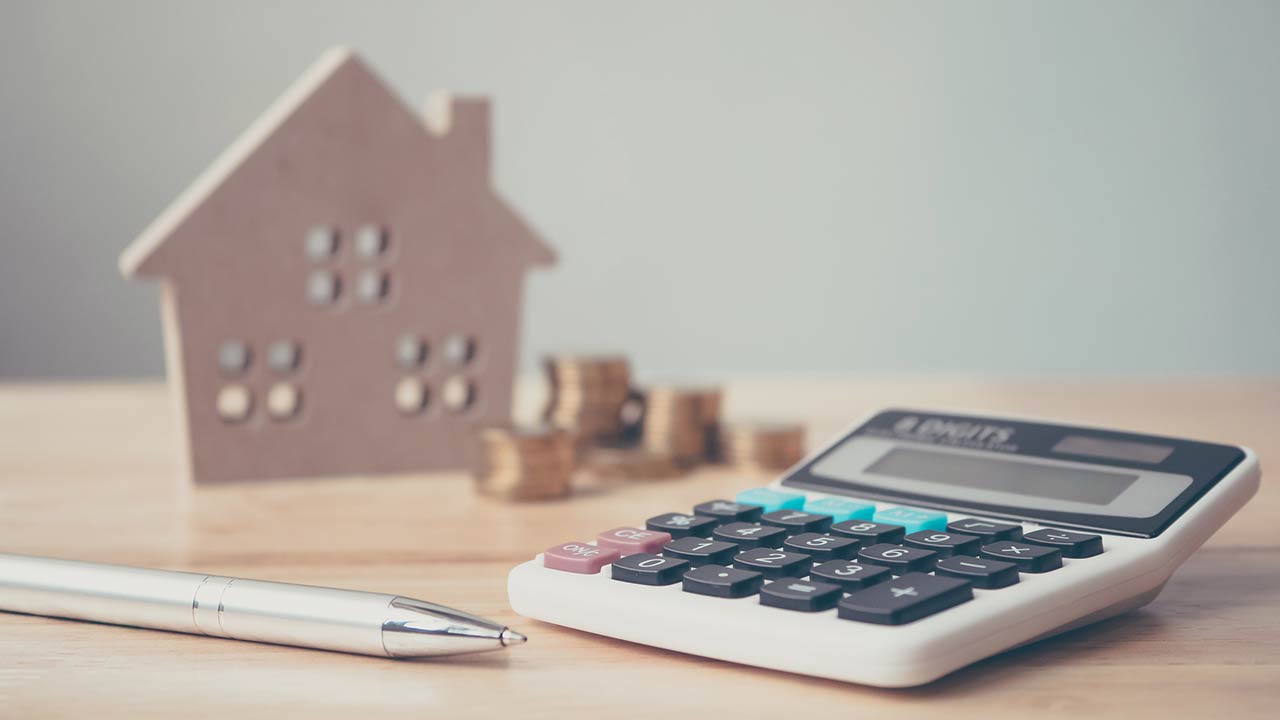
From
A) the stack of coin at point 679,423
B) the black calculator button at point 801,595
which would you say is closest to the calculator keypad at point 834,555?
the black calculator button at point 801,595

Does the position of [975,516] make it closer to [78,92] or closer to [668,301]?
[668,301]

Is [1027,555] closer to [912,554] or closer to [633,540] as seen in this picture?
[912,554]

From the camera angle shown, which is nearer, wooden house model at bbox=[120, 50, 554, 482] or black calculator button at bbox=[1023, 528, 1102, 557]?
black calculator button at bbox=[1023, 528, 1102, 557]

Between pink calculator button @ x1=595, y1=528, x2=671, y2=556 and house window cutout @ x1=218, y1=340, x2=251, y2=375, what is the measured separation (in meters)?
0.41

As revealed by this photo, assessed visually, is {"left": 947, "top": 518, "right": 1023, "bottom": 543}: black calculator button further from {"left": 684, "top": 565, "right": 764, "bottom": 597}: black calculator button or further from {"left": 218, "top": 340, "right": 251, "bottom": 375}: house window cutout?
{"left": 218, "top": 340, "right": 251, "bottom": 375}: house window cutout

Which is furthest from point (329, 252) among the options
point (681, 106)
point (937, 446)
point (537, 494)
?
point (681, 106)

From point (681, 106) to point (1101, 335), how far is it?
911mm

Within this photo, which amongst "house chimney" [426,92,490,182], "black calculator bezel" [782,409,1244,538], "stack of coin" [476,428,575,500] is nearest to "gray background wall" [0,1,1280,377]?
"house chimney" [426,92,490,182]

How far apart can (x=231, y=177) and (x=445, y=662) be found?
487 mm

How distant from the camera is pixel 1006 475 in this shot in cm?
65

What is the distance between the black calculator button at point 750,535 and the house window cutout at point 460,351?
0.43 m

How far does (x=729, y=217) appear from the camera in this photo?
Result: 8.08 ft

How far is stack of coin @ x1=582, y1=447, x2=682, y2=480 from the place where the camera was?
3.07ft

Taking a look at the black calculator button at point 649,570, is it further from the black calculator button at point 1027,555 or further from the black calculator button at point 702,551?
the black calculator button at point 1027,555
